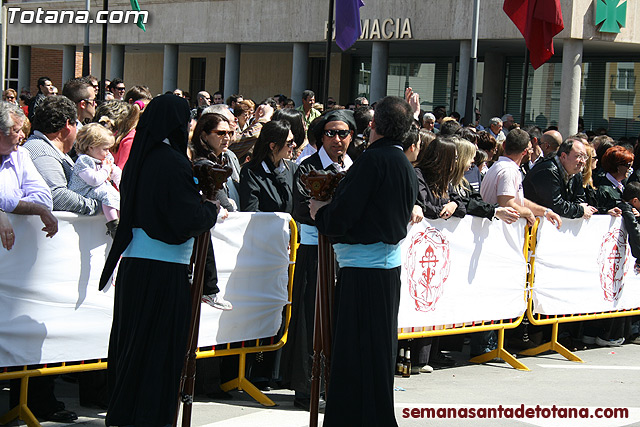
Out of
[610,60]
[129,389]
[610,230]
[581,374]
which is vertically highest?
[610,60]

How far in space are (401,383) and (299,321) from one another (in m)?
1.28

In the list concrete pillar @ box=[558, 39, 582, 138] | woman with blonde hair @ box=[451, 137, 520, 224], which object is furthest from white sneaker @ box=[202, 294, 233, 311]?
concrete pillar @ box=[558, 39, 582, 138]

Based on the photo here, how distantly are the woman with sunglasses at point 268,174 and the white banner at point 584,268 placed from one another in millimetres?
2863

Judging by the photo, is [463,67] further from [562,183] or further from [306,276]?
[306,276]

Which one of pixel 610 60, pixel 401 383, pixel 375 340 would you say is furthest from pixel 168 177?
pixel 610 60

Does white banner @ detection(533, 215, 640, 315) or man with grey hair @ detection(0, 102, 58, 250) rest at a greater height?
man with grey hair @ detection(0, 102, 58, 250)

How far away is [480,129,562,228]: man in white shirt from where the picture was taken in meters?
8.60

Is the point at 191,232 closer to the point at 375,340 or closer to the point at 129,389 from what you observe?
the point at 129,389

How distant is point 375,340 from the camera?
18.8 feet

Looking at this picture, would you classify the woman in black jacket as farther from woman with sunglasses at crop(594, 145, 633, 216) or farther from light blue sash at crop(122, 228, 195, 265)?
light blue sash at crop(122, 228, 195, 265)

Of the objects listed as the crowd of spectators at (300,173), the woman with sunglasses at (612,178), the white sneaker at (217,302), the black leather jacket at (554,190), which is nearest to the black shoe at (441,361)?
the crowd of spectators at (300,173)

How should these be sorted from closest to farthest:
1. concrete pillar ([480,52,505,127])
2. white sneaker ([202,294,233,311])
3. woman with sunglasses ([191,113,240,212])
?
1. white sneaker ([202,294,233,311])
2. woman with sunglasses ([191,113,240,212])
3. concrete pillar ([480,52,505,127])

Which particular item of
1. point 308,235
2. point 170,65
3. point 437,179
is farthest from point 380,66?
point 308,235

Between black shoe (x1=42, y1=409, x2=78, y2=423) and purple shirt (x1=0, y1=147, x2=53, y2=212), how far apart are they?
1412mm
